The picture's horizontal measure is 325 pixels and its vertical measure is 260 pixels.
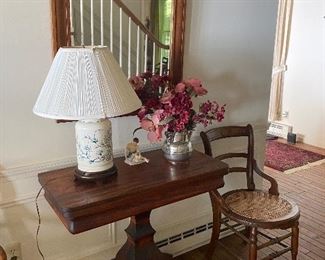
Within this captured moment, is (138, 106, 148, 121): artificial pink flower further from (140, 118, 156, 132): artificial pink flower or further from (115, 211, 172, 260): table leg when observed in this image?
(115, 211, 172, 260): table leg

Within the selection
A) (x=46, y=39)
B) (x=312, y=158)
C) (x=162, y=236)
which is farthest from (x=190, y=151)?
(x=312, y=158)

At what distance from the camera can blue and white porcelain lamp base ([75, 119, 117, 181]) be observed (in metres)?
1.41

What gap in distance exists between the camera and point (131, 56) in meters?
1.80

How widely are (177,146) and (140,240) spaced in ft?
1.54

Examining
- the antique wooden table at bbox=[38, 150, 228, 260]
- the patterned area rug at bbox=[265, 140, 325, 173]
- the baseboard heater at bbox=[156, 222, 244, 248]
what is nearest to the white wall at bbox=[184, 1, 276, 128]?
the antique wooden table at bbox=[38, 150, 228, 260]

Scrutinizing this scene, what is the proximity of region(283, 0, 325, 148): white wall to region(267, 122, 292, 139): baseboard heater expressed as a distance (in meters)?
0.09

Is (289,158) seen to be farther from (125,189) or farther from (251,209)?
(125,189)

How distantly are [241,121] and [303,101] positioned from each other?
2512 millimetres

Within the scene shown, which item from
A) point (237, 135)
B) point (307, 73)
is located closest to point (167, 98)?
point (237, 135)

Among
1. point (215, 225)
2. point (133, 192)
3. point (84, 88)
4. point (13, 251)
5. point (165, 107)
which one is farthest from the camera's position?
point (215, 225)

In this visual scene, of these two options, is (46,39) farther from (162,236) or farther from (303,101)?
(303,101)

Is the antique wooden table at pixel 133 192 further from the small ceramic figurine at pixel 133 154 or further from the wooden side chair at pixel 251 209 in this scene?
the wooden side chair at pixel 251 209

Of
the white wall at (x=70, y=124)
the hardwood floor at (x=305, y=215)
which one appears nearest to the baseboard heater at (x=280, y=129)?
the hardwood floor at (x=305, y=215)

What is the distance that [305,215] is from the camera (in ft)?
9.15
